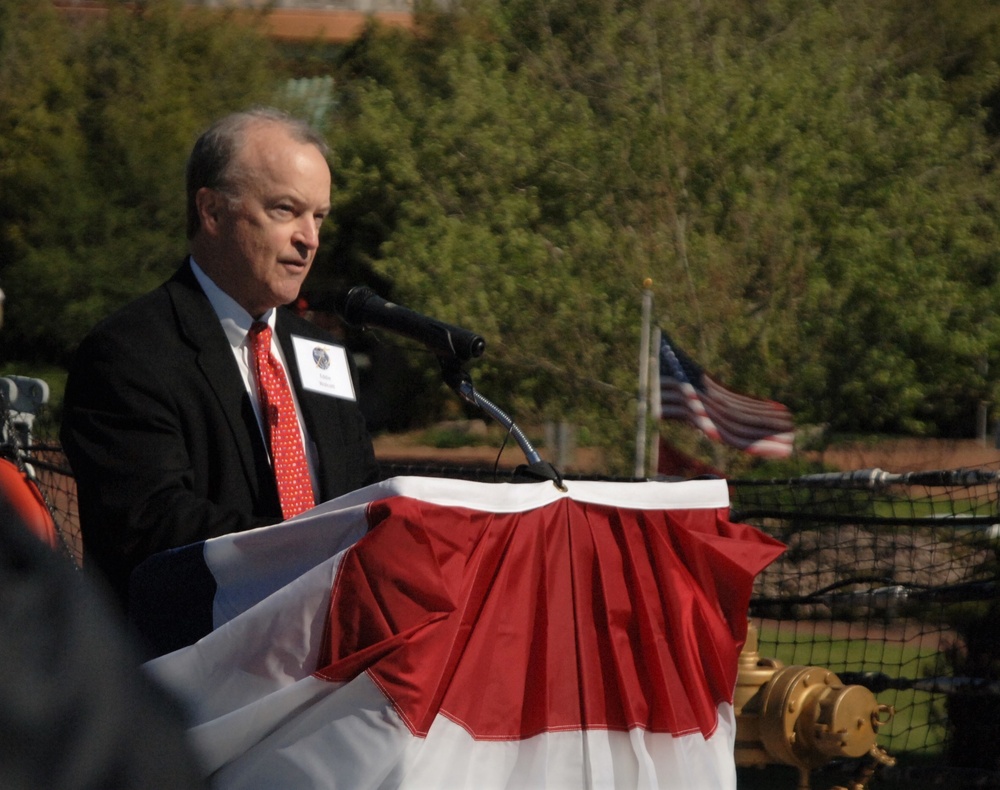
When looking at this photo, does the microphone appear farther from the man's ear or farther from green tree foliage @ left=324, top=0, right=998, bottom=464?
green tree foliage @ left=324, top=0, right=998, bottom=464

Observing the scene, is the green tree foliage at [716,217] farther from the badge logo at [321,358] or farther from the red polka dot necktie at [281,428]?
the red polka dot necktie at [281,428]

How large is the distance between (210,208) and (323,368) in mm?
486

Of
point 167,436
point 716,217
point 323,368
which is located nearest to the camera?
point 167,436

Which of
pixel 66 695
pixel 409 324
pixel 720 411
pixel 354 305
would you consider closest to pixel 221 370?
pixel 354 305

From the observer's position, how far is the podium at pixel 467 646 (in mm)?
2764

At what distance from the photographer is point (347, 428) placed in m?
3.81

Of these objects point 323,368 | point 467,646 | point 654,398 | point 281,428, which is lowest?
point 654,398

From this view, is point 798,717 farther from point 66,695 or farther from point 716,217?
point 716,217

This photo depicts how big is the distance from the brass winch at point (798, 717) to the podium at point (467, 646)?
0.76m

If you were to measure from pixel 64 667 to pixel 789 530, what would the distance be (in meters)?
5.17

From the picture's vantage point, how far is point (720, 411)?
8.90 meters

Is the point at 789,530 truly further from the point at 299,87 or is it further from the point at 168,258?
the point at 299,87

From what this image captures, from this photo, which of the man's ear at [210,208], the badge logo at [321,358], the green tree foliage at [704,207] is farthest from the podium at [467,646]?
the green tree foliage at [704,207]

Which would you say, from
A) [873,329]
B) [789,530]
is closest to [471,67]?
[873,329]
